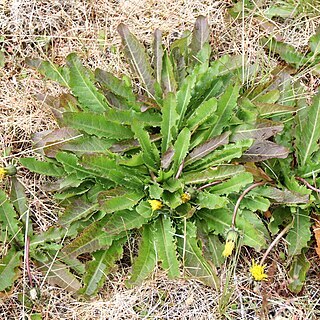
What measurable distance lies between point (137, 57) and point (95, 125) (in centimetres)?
45

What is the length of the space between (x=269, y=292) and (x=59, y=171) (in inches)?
44.1

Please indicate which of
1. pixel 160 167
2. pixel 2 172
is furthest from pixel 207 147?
pixel 2 172

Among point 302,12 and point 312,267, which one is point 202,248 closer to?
point 312,267

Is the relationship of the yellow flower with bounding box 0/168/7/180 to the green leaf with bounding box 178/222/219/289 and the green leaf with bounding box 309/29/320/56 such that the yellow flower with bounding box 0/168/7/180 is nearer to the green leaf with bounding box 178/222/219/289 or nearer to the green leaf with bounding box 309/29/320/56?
the green leaf with bounding box 178/222/219/289

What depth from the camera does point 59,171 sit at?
277 centimetres

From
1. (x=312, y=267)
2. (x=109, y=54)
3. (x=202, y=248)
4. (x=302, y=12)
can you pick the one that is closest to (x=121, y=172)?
(x=202, y=248)

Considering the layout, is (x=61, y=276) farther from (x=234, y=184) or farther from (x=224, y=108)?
(x=224, y=108)

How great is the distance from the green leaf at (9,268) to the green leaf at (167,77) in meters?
1.04

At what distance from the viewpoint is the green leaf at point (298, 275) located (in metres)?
2.67

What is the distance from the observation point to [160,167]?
2703 mm

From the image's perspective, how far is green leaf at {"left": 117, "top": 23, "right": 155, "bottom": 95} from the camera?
9.38 feet

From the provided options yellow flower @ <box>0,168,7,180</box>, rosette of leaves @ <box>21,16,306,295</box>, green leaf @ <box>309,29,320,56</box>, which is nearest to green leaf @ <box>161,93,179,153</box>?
rosette of leaves @ <box>21,16,306,295</box>

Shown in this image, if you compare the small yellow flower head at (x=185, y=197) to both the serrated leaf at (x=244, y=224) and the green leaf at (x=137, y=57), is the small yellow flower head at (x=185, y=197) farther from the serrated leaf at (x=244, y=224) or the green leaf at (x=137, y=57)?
the green leaf at (x=137, y=57)

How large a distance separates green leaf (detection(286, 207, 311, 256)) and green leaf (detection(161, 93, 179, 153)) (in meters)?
0.67
